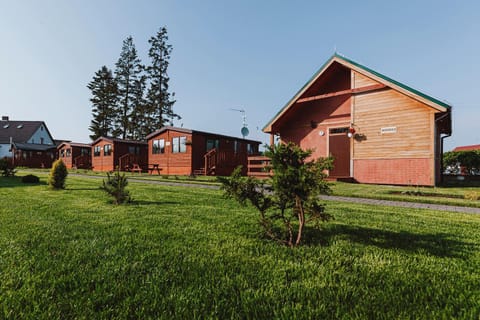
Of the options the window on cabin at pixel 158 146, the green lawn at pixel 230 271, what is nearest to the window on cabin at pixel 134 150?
the window on cabin at pixel 158 146

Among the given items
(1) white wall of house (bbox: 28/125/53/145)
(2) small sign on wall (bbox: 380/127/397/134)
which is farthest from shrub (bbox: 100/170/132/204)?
(1) white wall of house (bbox: 28/125/53/145)

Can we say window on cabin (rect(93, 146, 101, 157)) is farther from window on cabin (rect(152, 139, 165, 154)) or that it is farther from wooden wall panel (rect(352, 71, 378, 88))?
wooden wall panel (rect(352, 71, 378, 88))

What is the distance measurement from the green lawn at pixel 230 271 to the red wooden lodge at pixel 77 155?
1233 inches

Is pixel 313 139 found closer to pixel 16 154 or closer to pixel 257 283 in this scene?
pixel 257 283

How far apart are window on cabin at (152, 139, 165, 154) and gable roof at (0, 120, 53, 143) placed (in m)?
40.4

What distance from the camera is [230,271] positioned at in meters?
2.01

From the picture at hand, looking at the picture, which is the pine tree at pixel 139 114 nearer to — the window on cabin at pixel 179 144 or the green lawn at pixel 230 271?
the window on cabin at pixel 179 144

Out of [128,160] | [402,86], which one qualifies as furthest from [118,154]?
[402,86]

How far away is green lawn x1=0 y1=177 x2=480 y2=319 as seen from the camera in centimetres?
150

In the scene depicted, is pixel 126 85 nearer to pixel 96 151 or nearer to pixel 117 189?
pixel 96 151

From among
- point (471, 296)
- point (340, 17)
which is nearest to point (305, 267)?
point (471, 296)

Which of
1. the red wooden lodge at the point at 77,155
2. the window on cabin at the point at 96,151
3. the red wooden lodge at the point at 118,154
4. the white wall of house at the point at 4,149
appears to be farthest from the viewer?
the white wall of house at the point at 4,149

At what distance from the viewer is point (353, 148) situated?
36.8 ft

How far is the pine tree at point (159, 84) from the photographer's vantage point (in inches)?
1364
